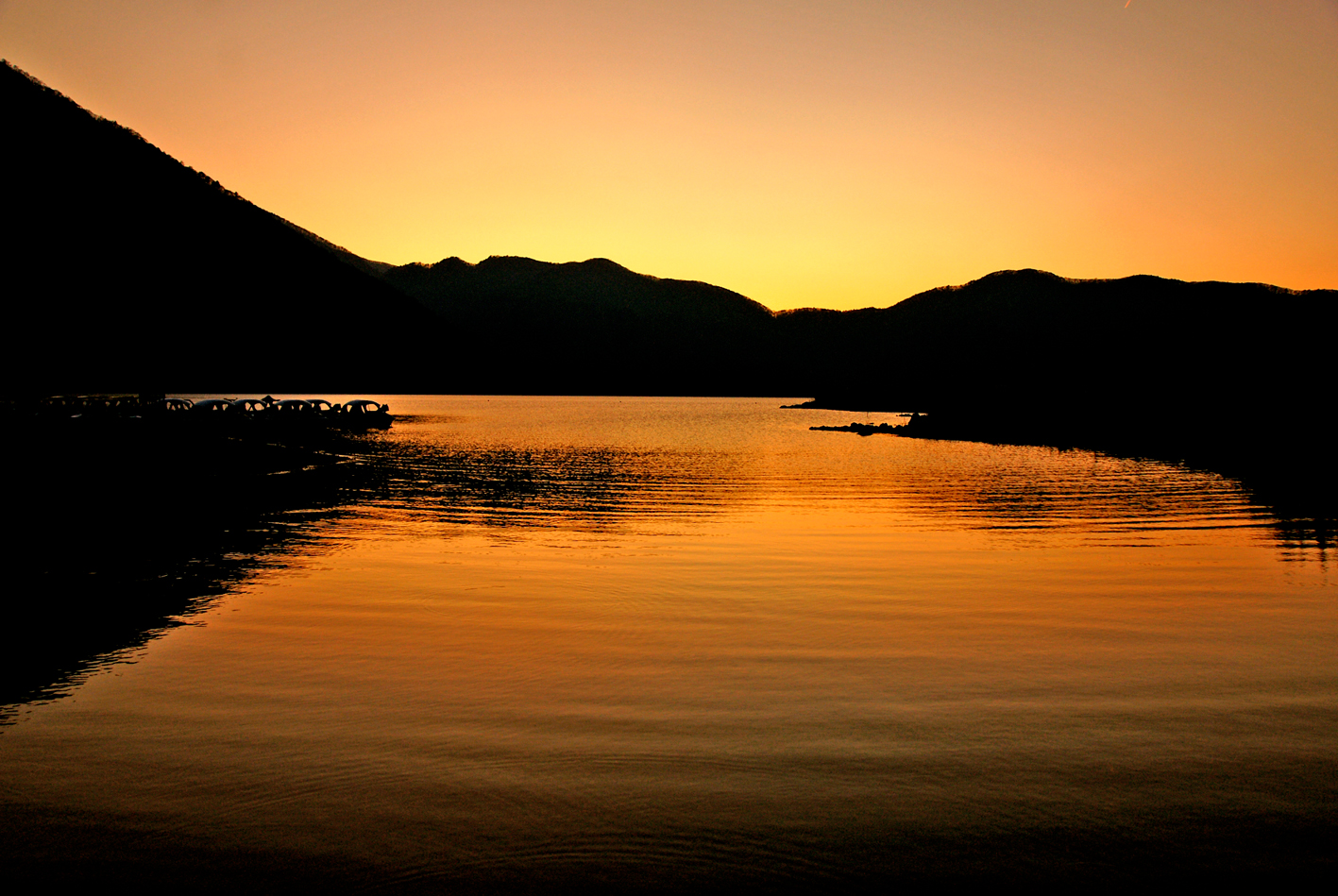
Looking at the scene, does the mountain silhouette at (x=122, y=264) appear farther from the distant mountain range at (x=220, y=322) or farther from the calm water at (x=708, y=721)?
the calm water at (x=708, y=721)

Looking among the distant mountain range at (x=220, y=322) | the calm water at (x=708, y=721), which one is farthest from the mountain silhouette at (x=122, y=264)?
the calm water at (x=708, y=721)

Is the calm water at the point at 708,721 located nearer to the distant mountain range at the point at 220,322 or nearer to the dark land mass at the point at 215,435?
the dark land mass at the point at 215,435

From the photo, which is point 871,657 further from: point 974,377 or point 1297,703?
point 974,377

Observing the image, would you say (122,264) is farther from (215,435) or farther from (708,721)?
(708,721)

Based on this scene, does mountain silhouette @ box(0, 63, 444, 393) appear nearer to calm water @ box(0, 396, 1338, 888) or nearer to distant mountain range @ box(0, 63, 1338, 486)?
distant mountain range @ box(0, 63, 1338, 486)

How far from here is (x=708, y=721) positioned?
824 centimetres

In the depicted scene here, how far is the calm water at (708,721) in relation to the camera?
5.77 metres

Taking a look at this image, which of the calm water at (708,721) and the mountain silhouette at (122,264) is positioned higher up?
the mountain silhouette at (122,264)

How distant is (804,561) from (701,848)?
13.1 m

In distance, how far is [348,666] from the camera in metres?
10.1

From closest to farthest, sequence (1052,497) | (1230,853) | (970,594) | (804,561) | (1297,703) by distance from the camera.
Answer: (1230,853)
(1297,703)
(970,594)
(804,561)
(1052,497)

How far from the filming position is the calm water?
5.77 meters

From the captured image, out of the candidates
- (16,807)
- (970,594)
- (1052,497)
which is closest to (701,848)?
(16,807)

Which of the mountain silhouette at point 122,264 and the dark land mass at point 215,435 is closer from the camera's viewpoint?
the dark land mass at point 215,435
